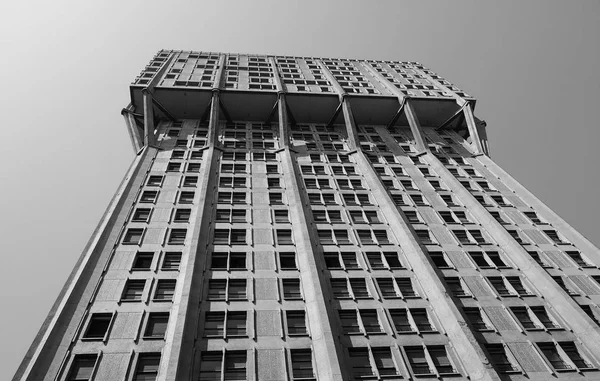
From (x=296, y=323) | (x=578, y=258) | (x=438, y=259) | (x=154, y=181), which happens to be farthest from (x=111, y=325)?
(x=578, y=258)

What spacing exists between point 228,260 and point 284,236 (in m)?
4.54

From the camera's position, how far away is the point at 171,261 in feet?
83.5

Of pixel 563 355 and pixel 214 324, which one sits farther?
pixel 214 324

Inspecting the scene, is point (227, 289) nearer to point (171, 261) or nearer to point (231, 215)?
point (171, 261)

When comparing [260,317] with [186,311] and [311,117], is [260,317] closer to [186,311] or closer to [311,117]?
[186,311]

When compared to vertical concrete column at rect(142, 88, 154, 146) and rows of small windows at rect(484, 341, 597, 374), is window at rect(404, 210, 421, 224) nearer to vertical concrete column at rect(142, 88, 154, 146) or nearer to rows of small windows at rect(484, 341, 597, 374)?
rows of small windows at rect(484, 341, 597, 374)

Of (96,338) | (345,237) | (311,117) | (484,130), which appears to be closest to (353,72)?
(311,117)

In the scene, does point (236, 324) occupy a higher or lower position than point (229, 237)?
lower

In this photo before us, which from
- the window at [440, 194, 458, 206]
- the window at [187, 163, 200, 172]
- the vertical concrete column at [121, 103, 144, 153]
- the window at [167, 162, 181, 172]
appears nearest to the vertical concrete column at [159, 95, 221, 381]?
the window at [187, 163, 200, 172]

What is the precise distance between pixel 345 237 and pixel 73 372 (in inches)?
694

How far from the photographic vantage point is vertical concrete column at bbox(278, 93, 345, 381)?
1939 cm

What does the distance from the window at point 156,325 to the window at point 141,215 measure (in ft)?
28.2

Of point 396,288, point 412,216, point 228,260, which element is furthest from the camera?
point 412,216

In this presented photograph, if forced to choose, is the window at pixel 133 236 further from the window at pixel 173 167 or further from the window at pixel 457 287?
the window at pixel 457 287
